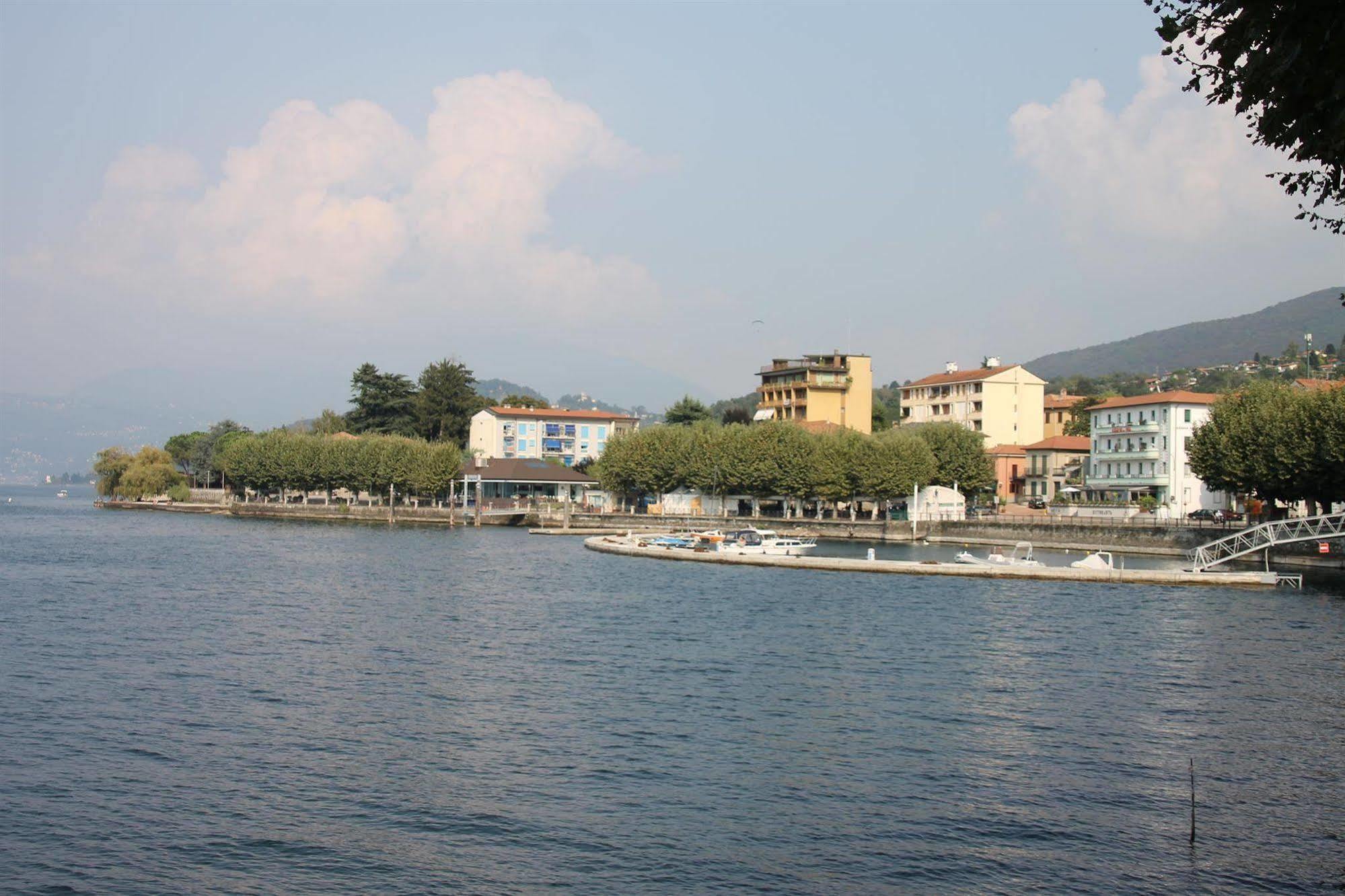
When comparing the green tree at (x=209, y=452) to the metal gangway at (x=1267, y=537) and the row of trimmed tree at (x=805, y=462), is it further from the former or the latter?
the metal gangway at (x=1267, y=537)

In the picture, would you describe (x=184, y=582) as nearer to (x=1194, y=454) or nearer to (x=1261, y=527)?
(x=1261, y=527)

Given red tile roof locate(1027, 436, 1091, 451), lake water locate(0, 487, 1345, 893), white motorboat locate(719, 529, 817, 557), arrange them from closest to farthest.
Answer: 1. lake water locate(0, 487, 1345, 893)
2. white motorboat locate(719, 529, 817, 557)
3. red tile roof locate(1027, 436, 1091, 451)

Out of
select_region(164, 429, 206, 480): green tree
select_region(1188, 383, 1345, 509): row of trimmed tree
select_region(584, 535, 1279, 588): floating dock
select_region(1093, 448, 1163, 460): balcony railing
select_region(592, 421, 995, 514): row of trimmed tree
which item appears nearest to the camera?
select_region(584, 535, 1279, 588): floating dock

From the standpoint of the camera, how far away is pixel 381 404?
146 m

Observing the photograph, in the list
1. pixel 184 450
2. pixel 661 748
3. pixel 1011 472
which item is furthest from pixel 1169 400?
pixel 184 450

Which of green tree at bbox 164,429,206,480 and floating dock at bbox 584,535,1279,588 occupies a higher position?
green tree at bbox 164,429,206,480

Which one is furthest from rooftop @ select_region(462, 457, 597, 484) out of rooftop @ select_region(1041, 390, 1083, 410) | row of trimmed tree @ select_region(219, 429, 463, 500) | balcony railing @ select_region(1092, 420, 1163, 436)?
rooftop @ select_region(1041, 390, 1083, 410)

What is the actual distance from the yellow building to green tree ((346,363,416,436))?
43.7 m

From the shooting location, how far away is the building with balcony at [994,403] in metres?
121

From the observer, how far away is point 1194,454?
7162 centimetres

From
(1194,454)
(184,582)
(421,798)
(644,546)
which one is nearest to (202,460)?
(644,546)

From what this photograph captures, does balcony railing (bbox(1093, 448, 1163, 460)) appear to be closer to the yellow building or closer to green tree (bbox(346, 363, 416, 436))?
the yellow building

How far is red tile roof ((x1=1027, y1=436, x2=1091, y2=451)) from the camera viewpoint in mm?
110500

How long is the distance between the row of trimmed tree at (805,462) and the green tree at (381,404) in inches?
1769
